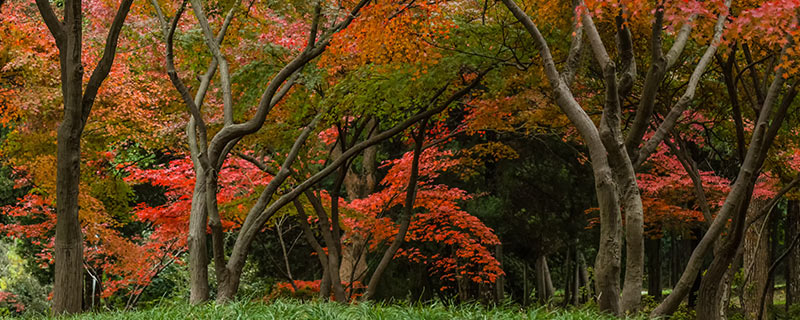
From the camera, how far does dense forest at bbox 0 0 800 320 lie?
6.67m

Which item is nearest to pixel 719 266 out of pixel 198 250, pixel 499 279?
pixel 198 250

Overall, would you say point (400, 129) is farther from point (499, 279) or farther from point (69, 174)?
point (499, 279)

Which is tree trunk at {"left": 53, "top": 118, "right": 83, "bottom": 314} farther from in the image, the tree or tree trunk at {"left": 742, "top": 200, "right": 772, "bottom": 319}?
Result: tree trunk at {"left": 742, "top": 200, "right": 772, "bottom": 319}

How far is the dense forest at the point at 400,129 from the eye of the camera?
21.9 ft

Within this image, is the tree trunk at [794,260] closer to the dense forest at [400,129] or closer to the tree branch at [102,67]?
the dense forest at [400,129]

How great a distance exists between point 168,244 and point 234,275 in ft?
26.7

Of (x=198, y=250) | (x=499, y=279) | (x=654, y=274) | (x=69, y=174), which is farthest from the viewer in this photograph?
(x=654, y=274)

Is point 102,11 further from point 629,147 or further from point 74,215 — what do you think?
point 629,147

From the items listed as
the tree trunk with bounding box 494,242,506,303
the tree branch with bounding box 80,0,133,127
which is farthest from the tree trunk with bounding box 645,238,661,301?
the tree branch with bounding box 80,0,133,127

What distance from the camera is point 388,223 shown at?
43.6 ft

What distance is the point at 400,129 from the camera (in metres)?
9.78

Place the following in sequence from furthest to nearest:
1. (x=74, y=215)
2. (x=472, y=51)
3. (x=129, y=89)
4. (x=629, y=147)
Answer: (x=129, y=89)
(x=472, y=51)
(x=74, y=215)
(x=629, y=147)

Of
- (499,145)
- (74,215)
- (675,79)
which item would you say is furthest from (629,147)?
(499,145)

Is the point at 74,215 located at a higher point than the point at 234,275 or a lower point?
higher
